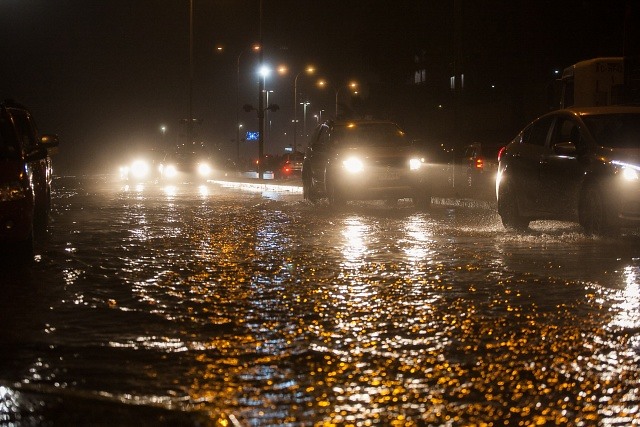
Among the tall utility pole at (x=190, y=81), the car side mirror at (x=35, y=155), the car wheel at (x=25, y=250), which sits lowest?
the car wheel at (x=25, y=250)

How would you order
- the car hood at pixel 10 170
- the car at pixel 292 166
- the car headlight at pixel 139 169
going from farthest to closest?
the car at pixel 292 166 → the car headlight at pixel 139 169 → the car hood at pixel 10 170

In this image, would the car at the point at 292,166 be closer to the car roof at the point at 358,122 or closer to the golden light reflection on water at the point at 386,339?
the car roof at the point at 358,122

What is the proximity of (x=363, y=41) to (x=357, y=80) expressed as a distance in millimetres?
14908

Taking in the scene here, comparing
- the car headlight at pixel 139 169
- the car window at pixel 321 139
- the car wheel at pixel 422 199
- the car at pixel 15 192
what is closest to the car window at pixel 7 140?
the car at pixel 15 192

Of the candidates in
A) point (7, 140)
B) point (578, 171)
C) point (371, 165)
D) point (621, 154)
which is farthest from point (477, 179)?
point (7, 140)

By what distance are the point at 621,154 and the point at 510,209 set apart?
2.80 meters

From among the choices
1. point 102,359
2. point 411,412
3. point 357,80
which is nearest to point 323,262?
point 102,359

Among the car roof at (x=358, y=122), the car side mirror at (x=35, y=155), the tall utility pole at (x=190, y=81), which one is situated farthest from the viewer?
the tall utility pole at (x=190, y=81)

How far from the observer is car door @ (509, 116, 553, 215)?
15234mm

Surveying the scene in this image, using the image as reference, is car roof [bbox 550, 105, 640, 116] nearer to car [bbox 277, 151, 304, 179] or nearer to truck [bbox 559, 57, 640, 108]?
truck [bbox 559, 57, 640, 108]

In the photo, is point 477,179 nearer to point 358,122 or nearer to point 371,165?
point 358,122

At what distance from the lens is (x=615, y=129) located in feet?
47.9

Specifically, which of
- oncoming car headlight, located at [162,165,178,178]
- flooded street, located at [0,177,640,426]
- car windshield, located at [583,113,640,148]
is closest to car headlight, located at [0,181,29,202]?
flooded street, located at [0,177,640,426]

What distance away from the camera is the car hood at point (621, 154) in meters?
13.4
